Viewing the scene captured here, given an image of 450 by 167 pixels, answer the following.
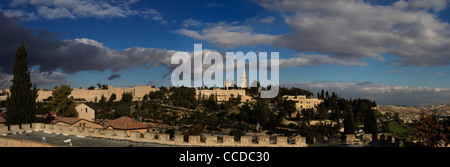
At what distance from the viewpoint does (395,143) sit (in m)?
13.2

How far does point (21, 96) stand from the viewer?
1812 centimetres

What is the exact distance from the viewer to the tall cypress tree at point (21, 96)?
1762cm

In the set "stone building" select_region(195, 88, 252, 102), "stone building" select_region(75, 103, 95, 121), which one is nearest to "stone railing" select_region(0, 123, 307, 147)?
"stone building" select_region(75, 103, 95, 121)

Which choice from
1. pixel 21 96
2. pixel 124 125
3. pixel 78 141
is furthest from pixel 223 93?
pixel 78 141

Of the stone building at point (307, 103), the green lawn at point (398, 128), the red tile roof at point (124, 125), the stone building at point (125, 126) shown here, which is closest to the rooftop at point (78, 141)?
the stone building at point (125, 126)

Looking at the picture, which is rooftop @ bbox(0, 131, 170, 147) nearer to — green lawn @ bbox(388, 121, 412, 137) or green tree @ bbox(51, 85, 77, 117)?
green tree @ bbox(51, 85, 77, 117)

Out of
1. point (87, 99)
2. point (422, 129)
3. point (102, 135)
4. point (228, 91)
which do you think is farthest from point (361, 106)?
point (87, 99)

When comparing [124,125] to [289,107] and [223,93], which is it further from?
[223,93]

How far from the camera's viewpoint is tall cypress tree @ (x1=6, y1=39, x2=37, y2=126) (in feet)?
57.8

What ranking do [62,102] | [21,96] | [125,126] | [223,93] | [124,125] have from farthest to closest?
[223,93], [62,102], [124,125], [125,126], [21,96]

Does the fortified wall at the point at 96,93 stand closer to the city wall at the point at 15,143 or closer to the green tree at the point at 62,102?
the green tree at the point at 62,102
